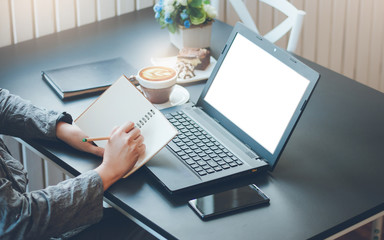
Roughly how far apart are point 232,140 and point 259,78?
0.53ft

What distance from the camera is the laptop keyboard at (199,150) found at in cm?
114

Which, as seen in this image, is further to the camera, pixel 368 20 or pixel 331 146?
pixel 368 20

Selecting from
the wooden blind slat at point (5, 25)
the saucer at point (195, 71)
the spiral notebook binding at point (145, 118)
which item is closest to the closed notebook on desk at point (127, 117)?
the spiral notebook binding at point (145, 118)

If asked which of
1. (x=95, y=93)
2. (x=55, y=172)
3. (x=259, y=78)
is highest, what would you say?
(x=259, y=78)

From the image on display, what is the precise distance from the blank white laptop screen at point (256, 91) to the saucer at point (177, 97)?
0.31ft

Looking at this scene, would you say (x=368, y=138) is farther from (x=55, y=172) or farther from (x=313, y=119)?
(x=55, y=172)

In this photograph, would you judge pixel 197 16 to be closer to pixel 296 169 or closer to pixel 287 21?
pixel 287 21

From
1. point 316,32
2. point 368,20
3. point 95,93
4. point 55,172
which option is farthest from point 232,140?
point 368,20

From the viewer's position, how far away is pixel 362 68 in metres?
2.91

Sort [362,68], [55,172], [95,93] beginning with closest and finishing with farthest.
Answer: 1. [95,93]
2. [55,172]
3. [362,68]

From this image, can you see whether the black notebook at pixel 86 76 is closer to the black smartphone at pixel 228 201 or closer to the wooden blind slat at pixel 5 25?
the wooden blind slat at pixel 5 25

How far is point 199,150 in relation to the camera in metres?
1.20

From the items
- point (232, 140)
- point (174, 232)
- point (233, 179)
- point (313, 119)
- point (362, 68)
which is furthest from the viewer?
point (362, 68)

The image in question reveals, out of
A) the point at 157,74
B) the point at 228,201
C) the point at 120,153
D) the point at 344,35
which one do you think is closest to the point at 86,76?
the point at 157,74
